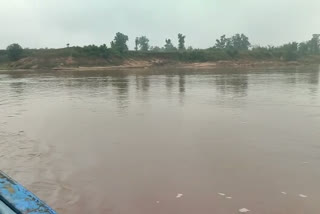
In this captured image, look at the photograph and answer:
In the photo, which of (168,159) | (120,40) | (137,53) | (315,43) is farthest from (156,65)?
(315,43)

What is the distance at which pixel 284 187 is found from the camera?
491 centimetres

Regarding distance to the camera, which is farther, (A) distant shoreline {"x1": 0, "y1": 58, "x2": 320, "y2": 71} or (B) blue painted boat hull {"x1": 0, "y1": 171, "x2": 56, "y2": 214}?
(A) distant shoreline {"x1": 0, "y1": 58, "x2": 320, "y2": 71}

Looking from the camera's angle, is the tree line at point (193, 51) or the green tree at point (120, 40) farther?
the green tree at point (120, 40)

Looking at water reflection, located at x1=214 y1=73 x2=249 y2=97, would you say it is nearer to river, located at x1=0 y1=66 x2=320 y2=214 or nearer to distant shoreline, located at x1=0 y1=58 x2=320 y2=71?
river, located at x1=0 y1=66 x2=320 y2=214

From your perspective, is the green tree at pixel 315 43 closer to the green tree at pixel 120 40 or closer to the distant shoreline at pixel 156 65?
the distant shoreline at pixel 156 65

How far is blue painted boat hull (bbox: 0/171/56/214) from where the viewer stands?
2.07 metres

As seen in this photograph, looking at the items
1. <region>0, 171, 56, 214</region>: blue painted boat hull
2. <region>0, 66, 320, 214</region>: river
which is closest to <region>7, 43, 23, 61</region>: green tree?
<region>0, 66, 320, 214</region>: river

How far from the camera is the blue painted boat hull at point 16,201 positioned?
6.80ft

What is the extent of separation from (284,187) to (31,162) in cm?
425

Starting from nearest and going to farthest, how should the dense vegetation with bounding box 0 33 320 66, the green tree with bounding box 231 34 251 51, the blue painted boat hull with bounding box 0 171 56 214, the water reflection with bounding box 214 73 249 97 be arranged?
the blue painted boat hull with bounding box 0 171 56 214
the water reflection with bounding box 214 73 249 97
the dense vegetation with bounding box 0 33 320 66
the green tree with bounding box 231 34 251 51

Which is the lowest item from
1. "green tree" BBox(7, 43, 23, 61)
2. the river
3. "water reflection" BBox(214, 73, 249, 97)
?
the river

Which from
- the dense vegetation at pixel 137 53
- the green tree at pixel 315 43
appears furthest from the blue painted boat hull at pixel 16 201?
the green tree at pixel 315 43

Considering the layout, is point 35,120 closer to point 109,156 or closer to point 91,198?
point 109,156

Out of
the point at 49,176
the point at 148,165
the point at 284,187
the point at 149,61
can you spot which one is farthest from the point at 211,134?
the point at 149,61
